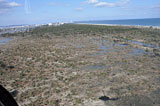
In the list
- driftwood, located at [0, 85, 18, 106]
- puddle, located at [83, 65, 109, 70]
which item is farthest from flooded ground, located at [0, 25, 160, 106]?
driftwood, located at [0, 85, 18, 106]

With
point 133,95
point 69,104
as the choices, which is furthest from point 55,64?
point 133,95

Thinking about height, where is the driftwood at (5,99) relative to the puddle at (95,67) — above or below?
above

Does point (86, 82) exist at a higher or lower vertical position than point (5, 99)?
lower

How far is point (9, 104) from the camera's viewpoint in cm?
270

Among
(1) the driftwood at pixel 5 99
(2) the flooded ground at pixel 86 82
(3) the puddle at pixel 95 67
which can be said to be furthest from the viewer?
(3) the puddle at pixel 95 67

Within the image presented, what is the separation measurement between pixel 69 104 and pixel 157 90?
737cm

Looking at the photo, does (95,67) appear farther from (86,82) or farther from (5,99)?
(5,99)

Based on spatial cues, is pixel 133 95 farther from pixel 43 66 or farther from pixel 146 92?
pixel 43 66

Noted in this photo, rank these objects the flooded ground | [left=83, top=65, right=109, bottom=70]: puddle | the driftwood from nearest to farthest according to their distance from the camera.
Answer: the driftwood < the flooded ground < [left=83, top=65, right=109, bottom=70]: puddle

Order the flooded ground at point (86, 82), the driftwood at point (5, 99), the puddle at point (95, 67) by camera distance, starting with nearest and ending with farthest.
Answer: the driftwood at point (5, 99), the flooded ground at point (86, 82), the puddle at point (95, 67)

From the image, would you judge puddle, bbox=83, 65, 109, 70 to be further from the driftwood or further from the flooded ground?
the driftwood

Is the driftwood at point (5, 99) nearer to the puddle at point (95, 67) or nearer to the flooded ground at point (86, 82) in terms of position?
the flooded ground at point (86, 82)

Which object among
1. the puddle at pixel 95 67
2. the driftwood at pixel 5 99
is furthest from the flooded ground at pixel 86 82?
the driftwood at pixel 5 99

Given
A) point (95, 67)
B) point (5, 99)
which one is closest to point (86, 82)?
point (95, 67)
